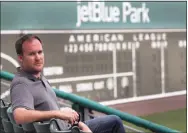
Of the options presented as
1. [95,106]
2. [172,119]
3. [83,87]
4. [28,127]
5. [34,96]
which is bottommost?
[172,119]

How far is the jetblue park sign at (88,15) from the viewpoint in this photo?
14.8 feet

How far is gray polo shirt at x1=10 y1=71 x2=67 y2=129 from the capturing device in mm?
1465

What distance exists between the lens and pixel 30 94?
4.91 feet

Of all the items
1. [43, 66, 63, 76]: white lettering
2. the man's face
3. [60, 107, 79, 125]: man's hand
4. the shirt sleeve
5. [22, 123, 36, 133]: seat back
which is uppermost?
the man's face

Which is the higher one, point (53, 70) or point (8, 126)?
point (8, 126)

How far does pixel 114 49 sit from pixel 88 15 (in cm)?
54

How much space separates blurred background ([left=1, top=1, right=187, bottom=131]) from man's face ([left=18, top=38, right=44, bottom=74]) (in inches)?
107

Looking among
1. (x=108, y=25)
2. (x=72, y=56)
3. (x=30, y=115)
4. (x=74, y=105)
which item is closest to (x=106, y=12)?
(x=108, y=25)

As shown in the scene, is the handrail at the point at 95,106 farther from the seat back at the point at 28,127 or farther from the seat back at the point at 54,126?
the seat back at the point at 54,126

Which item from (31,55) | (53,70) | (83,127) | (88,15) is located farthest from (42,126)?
(88,15)

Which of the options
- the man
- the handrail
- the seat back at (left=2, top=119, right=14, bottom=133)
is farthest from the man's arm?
the handrail

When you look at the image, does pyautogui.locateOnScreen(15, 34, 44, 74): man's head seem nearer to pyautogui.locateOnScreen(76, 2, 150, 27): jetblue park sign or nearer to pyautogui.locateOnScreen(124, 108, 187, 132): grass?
pyautogui.locateOnScreen(76, 2, 150, 27): jetblue park sign

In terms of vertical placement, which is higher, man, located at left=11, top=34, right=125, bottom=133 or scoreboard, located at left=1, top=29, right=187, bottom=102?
man, located at left=11, top=34, right=125, bottom=133

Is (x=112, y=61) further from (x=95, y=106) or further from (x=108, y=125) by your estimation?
(x=108, y=125)
